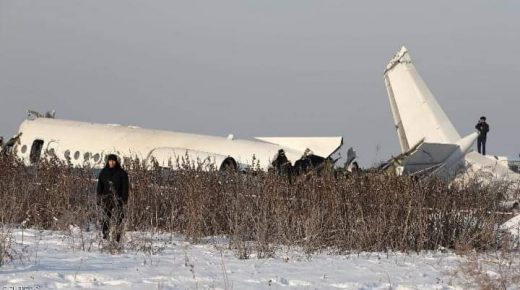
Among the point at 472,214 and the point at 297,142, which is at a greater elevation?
the point at 297,142

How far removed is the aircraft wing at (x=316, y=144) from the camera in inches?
936

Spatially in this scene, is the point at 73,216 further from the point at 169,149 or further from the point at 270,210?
the point at 169,149

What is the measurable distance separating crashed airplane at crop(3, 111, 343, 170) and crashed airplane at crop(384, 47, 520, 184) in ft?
8.34

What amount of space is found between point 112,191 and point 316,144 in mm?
12489

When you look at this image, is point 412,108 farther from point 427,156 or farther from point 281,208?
point 281,208

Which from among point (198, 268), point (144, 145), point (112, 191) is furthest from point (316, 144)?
point (198, 268)

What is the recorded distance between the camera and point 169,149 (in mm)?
23656

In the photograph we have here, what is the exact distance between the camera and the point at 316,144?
24234 mm

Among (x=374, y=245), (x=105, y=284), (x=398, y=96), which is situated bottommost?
(x=105, y=284)

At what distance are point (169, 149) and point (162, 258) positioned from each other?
44.4 ft

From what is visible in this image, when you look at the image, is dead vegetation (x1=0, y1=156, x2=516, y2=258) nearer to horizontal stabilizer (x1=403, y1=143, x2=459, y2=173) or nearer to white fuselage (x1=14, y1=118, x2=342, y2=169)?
white fuselage (x1=14, y1=118, x2=342, y2=169)

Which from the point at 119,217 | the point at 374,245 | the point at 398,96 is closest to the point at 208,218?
the point at 119,217

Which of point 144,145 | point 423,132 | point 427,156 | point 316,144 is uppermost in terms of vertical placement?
point 423,132

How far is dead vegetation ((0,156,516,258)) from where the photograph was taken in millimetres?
12266
